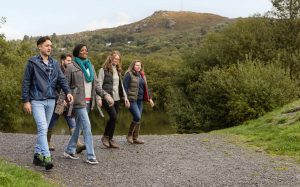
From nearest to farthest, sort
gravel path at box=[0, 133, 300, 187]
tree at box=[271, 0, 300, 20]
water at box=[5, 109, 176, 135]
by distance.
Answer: gravel path at box=[0, 133, 300, 187] → tree at box=[271, 0, 300, 20] → water at box=[5, 109, 176, 135]

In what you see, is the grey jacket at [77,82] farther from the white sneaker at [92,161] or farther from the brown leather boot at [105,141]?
the brown leather boot at [105,141]

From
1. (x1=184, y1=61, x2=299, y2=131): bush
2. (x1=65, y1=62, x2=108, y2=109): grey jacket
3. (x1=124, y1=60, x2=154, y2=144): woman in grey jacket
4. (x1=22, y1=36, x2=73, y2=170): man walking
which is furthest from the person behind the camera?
(x1=184, y1=61, x2=299, y2=131): bush

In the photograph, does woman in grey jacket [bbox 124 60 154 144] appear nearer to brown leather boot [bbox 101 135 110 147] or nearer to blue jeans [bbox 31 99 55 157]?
brown leather boot [bbox 101 135 110 147]

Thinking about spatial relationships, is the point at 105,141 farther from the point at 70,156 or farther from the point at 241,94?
the point at 241,94

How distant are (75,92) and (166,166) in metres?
2.67

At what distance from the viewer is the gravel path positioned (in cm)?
955

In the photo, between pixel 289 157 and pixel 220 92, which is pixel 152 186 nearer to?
pixel 289 157

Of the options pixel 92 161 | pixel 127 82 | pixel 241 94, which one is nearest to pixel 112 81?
pixel 127 82

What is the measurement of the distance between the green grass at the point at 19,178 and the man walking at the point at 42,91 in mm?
787

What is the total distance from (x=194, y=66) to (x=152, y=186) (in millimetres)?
35179

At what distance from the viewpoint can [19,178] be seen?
26.3 feet

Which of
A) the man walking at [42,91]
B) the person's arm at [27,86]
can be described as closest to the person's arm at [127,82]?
the man walking at [42,91]

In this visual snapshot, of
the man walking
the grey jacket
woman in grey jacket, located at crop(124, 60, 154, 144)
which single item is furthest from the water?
the man walking

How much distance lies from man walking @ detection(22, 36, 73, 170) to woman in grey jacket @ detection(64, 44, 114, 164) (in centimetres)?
85
